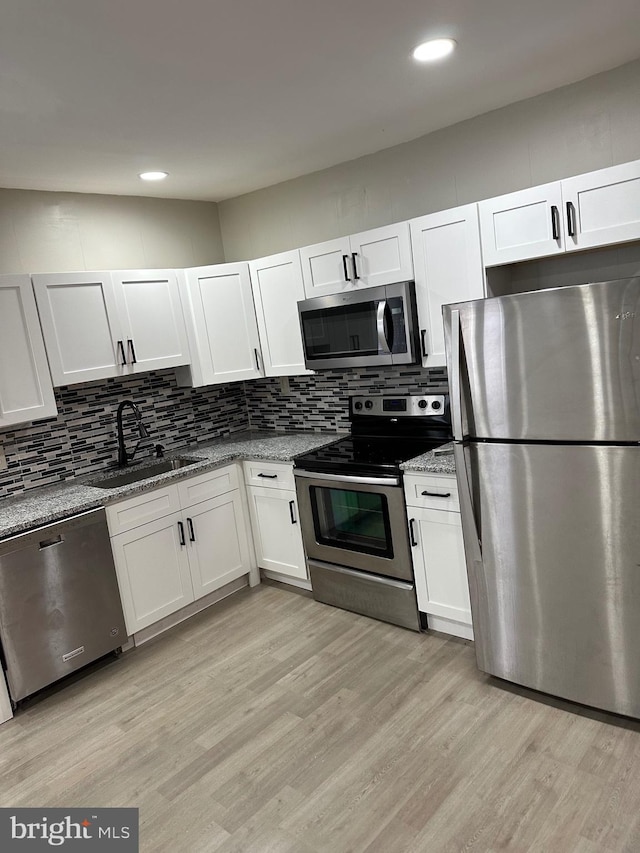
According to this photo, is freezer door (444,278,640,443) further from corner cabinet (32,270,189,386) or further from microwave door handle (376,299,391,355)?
corner cabinet (32,270,189,386)

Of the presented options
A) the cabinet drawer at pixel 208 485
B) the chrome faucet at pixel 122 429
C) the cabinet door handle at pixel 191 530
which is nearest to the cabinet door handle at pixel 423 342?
the cabinet drawer at pixel 208 485

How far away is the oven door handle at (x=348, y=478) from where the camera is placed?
116 inches

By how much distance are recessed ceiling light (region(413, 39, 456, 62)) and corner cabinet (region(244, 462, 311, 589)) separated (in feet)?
6.89

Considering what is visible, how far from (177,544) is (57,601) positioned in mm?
719

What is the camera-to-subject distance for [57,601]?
9.39ft

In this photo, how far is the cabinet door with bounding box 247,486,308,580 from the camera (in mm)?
3564

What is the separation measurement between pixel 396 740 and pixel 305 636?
3.08 feet

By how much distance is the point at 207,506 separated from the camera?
3549 millimetres

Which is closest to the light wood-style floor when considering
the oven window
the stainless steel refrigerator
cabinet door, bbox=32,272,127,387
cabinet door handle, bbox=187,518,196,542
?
the stainless steel refrigerator

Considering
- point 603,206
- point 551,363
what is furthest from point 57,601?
point 603,206

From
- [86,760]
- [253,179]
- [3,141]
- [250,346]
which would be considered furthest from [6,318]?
[86,760]

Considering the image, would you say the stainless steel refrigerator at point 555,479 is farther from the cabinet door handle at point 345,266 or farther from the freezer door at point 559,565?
the cabinet door handle at point 345,266

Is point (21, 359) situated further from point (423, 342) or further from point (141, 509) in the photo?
point (423, 342)

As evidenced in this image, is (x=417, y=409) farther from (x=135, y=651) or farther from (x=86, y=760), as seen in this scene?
(x=86, y=760)
